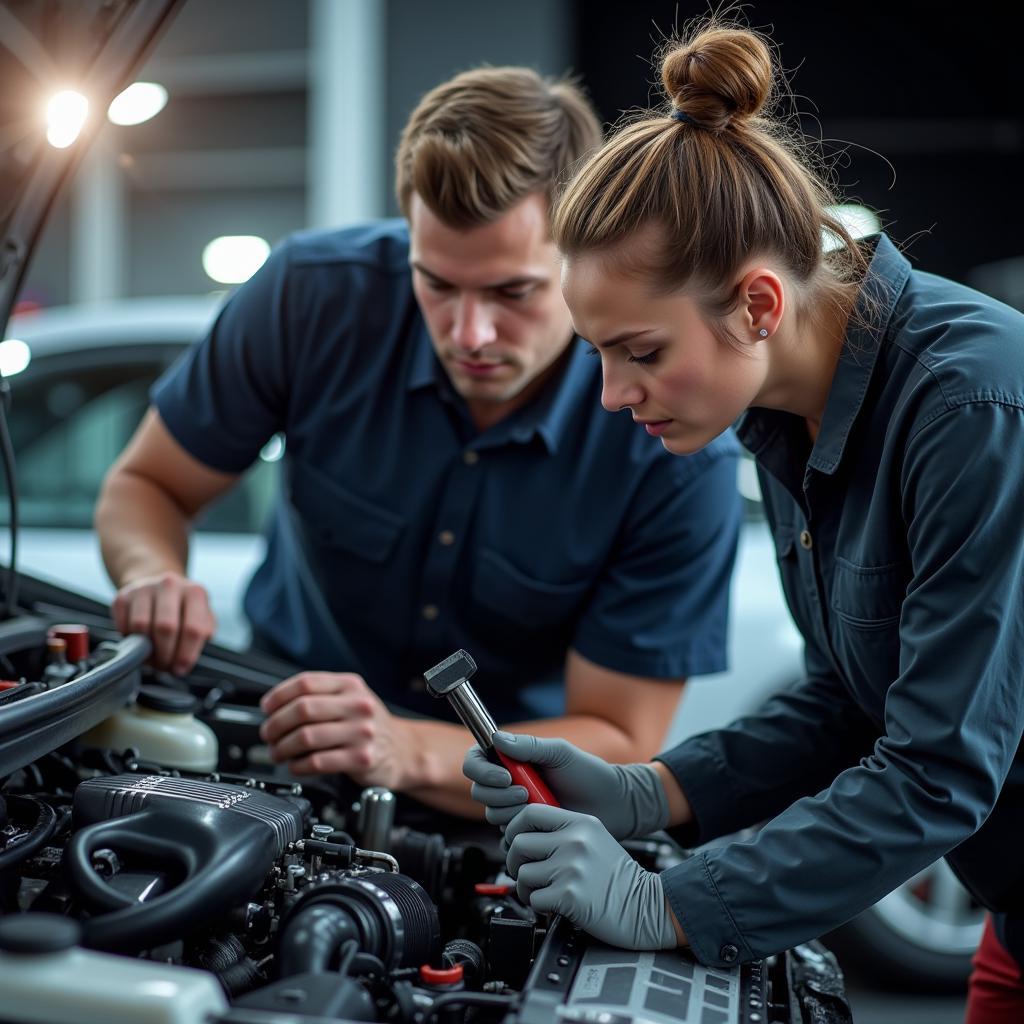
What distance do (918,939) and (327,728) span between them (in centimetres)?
193

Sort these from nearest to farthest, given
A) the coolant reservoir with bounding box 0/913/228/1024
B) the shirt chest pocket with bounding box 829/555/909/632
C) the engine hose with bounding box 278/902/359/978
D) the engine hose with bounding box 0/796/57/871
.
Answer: the coolant reservoir with bounding box 0/913/228/1024
the engine hose with bounding box 278/902/359/978
the engine hose with bounding box 0/796/57/871
the shirt chest pocket with bounding box 829/555/909/632

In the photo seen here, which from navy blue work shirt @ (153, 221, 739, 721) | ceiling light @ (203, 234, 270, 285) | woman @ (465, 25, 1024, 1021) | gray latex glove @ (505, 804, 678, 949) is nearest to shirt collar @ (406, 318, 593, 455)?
navy blue work shirt @ (153, 221, 739, 721)

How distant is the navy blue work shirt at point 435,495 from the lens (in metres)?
1.80

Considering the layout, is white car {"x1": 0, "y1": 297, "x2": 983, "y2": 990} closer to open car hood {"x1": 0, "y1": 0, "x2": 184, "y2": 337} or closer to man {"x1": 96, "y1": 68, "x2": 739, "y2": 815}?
man {"x1": 96, "y1": 68, "x2": 739, "y2": 815}

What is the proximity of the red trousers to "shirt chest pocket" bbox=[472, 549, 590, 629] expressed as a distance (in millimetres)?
722

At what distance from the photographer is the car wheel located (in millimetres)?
2812

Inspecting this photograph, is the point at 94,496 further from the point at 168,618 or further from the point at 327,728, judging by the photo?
the point at 327,728

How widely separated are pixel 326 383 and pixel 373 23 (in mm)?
5084

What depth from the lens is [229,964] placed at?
107 centimetres

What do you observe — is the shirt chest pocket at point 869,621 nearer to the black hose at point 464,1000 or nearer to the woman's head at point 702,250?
the woman's head at point 702,250

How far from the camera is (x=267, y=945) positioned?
3.72ft

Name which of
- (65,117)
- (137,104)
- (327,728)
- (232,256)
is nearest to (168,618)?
(327,728)

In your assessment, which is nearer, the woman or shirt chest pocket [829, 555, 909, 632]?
the woman

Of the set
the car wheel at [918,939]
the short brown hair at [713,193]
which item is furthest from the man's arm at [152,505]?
the car wheel at [918,939]
